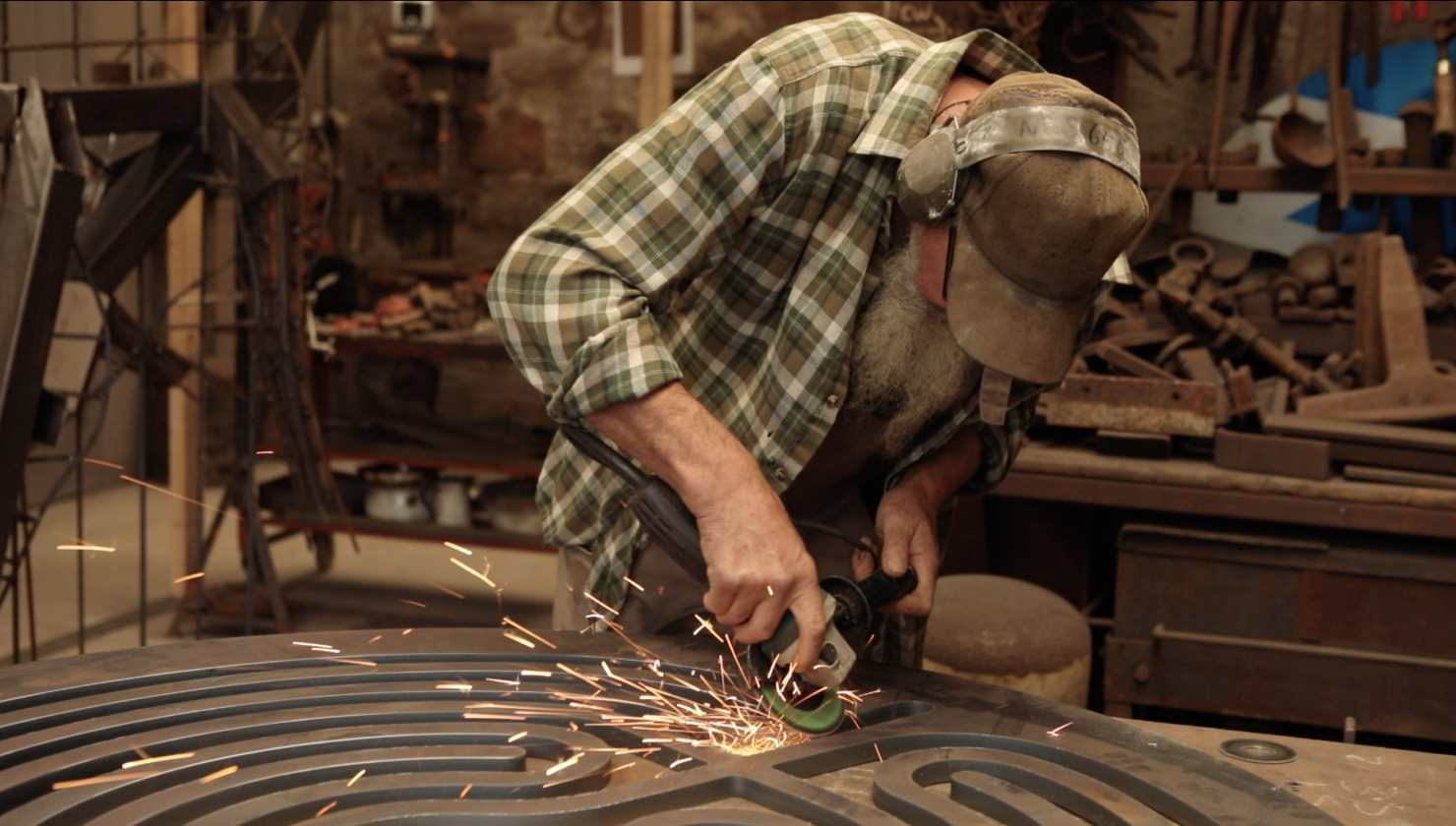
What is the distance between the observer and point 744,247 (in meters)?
1.88

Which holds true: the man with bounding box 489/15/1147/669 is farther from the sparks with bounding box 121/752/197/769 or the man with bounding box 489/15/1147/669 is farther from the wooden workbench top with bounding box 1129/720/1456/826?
the sparks with bounding box 121/752/197/769

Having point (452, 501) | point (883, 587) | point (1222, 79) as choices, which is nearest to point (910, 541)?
point (883, 587)

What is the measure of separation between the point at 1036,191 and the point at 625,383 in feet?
1.74

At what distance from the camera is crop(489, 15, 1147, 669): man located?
1593 millimetres

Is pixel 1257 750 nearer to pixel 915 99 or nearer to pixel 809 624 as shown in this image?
pixel 809 624

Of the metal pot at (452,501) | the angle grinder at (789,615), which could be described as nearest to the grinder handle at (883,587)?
the angle grinder at (789,615)

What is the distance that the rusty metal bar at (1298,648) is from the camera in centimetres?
295

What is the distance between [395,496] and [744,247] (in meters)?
3.53

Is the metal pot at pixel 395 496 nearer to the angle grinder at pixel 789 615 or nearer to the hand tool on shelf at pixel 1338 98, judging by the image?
the hand tool on shelf at pixel 1338 98

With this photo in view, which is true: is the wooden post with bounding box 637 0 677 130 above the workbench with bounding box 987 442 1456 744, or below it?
above

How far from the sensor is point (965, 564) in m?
3.75

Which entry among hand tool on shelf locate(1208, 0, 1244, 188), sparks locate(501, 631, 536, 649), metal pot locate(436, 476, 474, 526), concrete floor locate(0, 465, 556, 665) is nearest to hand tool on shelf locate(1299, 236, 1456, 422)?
hand tool on shelf locate(1208, 0, 1244, 188)

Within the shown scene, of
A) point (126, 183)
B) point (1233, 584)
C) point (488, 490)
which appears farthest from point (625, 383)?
point (488, 490)

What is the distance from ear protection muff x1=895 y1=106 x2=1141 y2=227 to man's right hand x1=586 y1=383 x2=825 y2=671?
38 cm
